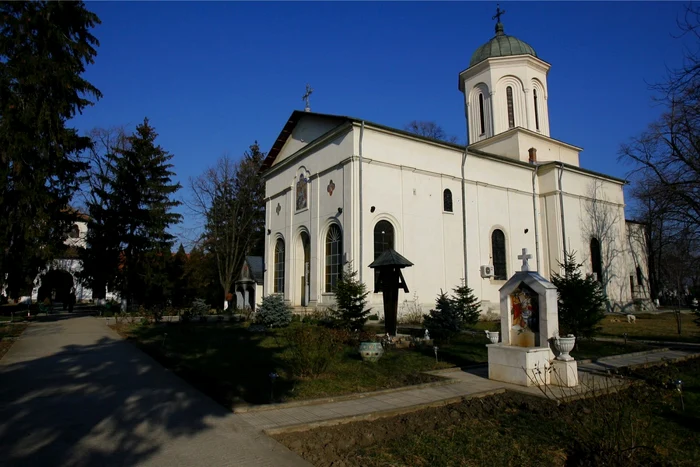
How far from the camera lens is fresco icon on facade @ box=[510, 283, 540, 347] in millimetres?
8078

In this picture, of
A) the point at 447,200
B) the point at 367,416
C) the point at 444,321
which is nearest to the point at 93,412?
the point at 367,416

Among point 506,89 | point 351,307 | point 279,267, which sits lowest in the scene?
point 351,307

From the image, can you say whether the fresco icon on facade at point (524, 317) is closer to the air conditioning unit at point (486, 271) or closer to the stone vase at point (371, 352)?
the stone vase at point (371, 352)

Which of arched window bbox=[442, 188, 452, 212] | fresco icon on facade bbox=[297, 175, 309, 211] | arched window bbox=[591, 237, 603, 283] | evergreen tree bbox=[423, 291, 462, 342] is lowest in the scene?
evergreen tree bbox=[423, 291, 462, 342]

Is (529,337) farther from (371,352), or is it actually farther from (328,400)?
(328,400)

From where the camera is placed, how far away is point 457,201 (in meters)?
24.1

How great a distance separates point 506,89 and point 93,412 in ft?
102

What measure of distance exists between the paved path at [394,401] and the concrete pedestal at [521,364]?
0.59 feet

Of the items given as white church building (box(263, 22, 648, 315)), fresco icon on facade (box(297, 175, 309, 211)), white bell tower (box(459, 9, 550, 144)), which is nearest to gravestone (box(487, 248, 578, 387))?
white church building (box(263, 22, 648, 315))

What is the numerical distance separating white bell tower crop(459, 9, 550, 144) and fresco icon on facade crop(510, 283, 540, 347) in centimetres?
2376

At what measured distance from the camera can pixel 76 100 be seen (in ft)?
65.3

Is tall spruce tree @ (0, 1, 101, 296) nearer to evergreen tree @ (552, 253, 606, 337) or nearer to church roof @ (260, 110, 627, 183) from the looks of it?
church roof @ (260, 110, 627, 183)

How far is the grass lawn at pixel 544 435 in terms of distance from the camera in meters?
4.10

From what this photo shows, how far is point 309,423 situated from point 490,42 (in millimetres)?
32486
